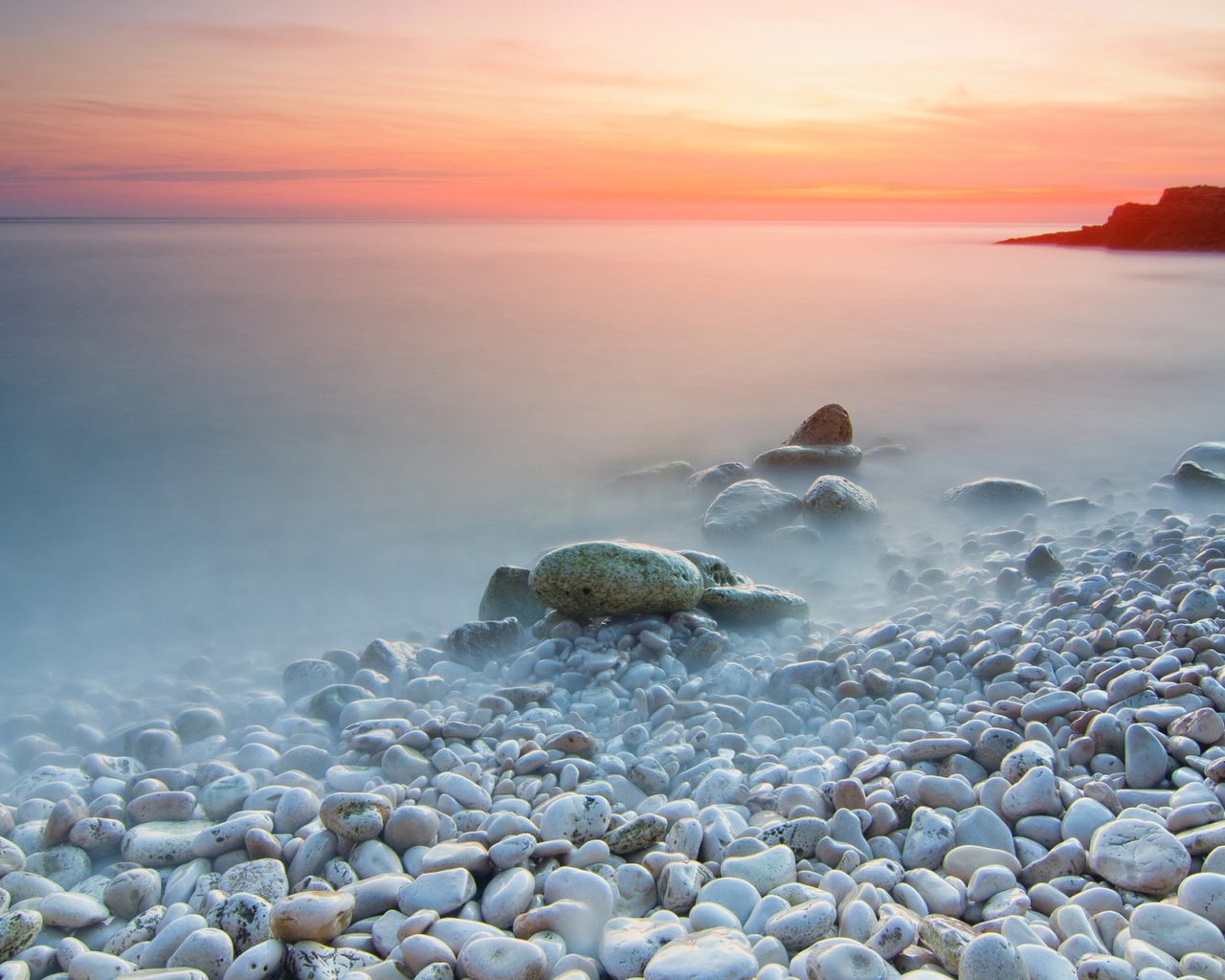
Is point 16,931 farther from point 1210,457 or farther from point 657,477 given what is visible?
point 1210,457

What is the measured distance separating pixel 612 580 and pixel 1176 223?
115ft

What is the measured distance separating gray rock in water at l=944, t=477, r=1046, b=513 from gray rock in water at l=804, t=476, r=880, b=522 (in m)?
0.73

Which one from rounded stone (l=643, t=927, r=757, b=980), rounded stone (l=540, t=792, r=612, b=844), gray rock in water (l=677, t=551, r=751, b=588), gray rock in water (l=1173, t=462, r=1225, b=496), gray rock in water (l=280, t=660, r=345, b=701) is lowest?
gray rock in water (l=280, t=660, r=345, b=701)

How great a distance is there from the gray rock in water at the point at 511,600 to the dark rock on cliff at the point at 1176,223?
34.2m

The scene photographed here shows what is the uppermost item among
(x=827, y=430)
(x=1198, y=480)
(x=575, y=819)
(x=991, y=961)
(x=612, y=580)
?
(x=827, y=430)

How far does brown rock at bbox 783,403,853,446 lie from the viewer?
741cm

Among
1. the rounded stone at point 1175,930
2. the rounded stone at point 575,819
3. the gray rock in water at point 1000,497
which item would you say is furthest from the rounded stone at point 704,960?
the gray rock in water at point 1000,497

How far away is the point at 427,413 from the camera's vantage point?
10.2 meters

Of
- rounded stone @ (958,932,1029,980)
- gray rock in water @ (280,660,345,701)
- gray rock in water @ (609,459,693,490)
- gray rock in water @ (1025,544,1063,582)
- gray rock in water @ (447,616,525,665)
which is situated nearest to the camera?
rounded stone @ (958,932,1029,980)

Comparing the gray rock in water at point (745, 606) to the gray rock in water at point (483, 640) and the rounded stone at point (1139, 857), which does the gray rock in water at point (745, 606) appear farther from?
the rounded stone at point (1139, 857)

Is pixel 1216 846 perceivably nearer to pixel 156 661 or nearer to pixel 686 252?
pixel 156 661

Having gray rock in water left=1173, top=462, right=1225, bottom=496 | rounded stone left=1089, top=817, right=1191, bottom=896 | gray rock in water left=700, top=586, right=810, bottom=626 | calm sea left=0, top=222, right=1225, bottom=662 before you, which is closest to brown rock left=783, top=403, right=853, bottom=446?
calm sea left=0, top=222, right=1225, bottom=662

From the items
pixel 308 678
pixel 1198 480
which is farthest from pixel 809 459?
pixel 308 678

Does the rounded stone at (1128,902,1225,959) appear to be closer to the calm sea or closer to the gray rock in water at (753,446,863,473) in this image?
the calm sea
